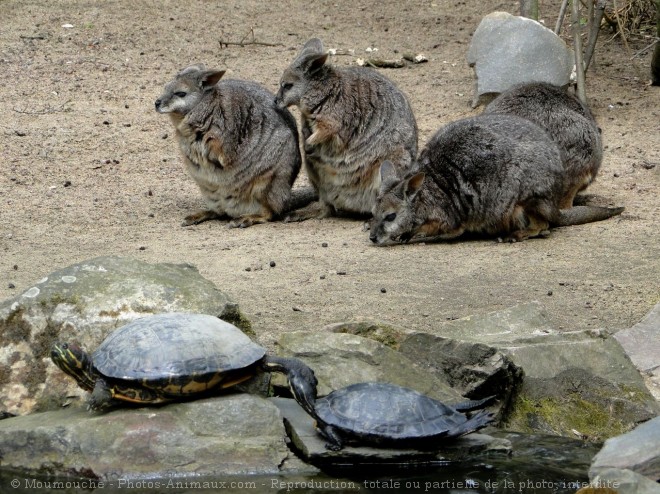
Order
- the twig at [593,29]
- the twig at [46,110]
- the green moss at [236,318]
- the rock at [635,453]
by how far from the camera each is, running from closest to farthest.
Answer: the rock at [635,453] → the green moss at [236,318] → the twig at [593,29] → the twig at [46,110]

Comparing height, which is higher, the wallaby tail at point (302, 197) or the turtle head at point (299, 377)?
the turtle head at point (299, 377)

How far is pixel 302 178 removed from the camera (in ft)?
Result: 41.0

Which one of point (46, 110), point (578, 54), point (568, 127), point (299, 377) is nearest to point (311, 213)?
point (568, 127)

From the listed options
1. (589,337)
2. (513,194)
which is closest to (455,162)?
(513,194)

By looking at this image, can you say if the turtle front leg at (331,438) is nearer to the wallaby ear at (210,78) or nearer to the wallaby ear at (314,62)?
the wallaby ear at (210,78)

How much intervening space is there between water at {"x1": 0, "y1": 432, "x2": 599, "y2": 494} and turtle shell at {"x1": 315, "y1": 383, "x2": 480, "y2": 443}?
0.19 m

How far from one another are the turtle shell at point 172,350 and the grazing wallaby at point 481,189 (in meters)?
4.05

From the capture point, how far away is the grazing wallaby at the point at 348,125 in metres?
10.4

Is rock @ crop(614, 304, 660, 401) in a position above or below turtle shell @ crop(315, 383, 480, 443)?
below

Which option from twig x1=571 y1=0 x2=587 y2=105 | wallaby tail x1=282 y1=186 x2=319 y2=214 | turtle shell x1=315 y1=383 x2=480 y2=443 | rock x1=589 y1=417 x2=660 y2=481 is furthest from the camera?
twig x1=571 y1=0 x2=587 y2=105

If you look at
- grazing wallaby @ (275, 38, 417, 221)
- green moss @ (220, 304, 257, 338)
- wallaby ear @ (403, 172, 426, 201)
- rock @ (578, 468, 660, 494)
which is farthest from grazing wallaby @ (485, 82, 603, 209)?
rock @ (578, 468, 660, 494)

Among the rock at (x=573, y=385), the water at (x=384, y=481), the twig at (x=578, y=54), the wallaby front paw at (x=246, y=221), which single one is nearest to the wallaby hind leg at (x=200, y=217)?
→ the wallaby front paw at (x=246, y=221)

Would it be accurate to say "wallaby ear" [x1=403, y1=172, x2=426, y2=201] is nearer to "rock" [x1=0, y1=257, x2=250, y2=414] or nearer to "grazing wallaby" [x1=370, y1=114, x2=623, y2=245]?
"grazing wallaby" [x1=370, y1=114, x2=623, y2=245]

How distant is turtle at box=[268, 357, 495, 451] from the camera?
5.48 meters
